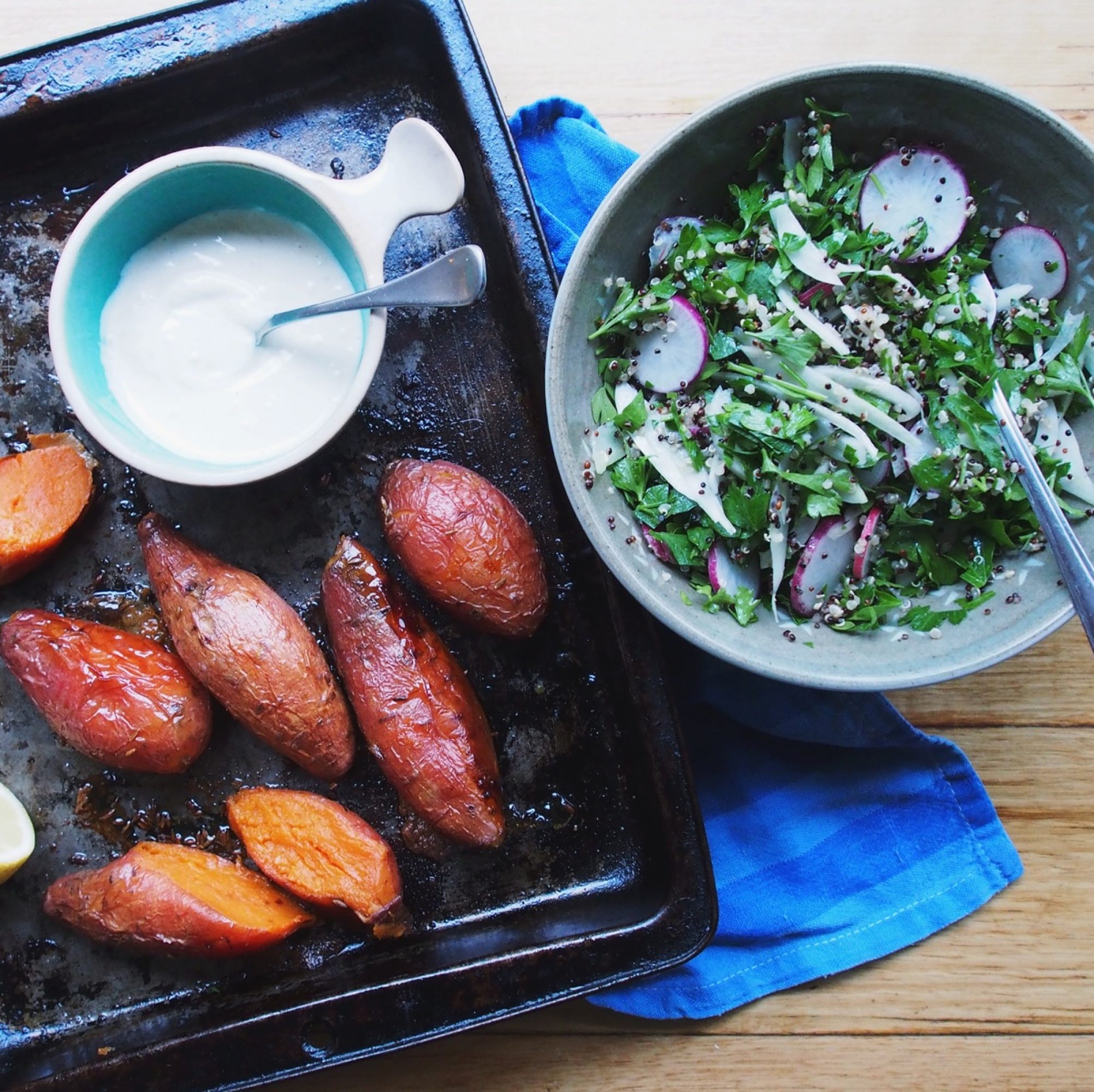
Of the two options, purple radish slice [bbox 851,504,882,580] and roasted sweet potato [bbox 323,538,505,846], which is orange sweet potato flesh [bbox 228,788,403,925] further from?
purple radish slice [bbox 851,504,882,580]

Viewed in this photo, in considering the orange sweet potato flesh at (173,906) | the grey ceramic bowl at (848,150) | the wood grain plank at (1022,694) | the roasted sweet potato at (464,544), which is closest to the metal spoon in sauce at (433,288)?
the grey ceramic bowl at (848,150)

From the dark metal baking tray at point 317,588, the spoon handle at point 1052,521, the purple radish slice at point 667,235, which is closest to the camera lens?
the spoon handle at point 1052,521

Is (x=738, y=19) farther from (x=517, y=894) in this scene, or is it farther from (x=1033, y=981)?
(x=1033, y=981)

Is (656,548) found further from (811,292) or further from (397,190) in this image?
(397,190)

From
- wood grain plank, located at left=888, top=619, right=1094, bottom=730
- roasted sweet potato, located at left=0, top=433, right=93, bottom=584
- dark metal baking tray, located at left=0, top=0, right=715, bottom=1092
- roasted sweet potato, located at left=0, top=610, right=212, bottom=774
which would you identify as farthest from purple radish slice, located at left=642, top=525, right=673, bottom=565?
roasted sweet potato, located at left=0, top=433, right=93, bottom=584

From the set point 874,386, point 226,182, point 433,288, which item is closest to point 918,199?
point 874,386

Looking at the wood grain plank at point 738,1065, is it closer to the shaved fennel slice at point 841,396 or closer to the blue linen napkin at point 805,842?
the blue linen napkin at point 805,842
